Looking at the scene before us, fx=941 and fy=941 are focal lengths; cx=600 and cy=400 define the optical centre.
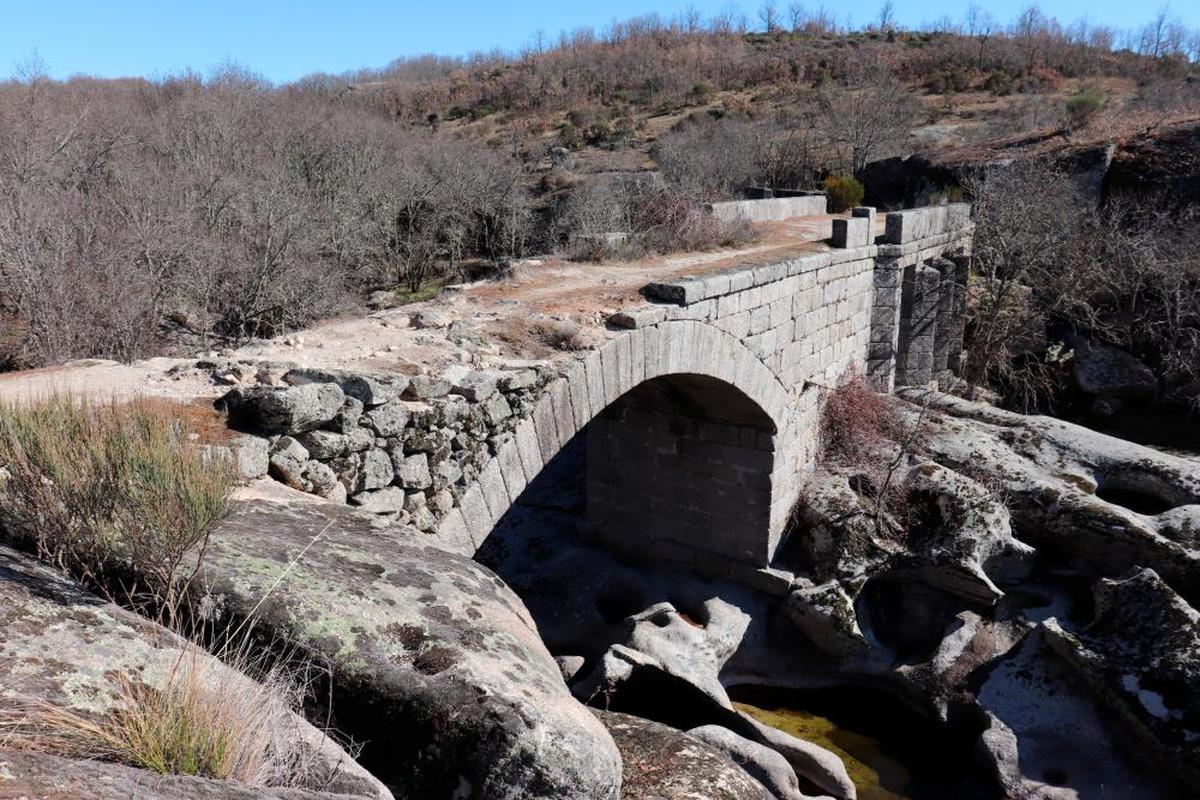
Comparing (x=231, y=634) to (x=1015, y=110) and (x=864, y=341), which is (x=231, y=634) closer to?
(x=864, y=341)

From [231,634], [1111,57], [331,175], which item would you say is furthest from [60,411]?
[1111,57]

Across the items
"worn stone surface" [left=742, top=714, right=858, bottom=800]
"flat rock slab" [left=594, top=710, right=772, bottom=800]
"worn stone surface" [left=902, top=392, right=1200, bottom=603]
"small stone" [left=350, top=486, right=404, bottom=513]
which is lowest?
"worn stone surface" [left=742, top=714, right=858, bottom=800]

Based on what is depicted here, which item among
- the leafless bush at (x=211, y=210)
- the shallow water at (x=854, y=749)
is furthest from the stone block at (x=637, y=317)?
the leafless bush at (x=211, y=210)

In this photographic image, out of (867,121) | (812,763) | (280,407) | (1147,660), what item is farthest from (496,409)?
(867,121)

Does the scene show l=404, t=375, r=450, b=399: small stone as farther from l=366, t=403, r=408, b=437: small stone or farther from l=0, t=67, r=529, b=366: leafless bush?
l=0, t=67, r=529, b=366: leafless bush

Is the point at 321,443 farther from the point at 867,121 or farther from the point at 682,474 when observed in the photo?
the point at 867,121

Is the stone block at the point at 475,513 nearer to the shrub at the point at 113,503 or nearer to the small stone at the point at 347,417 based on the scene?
the small stone at the point at 347,417

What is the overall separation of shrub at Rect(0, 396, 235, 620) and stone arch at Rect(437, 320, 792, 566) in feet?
7.49

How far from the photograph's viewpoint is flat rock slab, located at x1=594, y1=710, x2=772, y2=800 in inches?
207

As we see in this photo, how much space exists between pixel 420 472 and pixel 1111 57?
4905 cm

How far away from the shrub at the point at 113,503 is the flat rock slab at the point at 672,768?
113 inches

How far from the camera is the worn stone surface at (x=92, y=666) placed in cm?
224

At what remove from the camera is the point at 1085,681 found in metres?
10.2

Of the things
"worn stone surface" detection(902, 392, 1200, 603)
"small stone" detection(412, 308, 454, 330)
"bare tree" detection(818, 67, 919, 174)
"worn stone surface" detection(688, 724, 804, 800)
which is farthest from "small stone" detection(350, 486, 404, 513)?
"bare tree" detection(818, 67, 919, 174)
